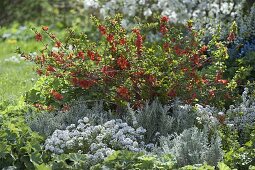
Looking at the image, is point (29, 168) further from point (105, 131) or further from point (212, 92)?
A: point (212, 92)

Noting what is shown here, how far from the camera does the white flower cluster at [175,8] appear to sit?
8586 mm

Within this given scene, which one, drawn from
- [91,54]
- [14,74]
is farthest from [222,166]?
[14,74]

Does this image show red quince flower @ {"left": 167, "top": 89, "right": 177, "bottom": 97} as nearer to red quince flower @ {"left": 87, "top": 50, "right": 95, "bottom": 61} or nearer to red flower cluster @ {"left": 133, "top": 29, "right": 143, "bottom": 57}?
red flower cluster @ {"left": 133, "top": 29, "right": 143, "bottom": 57}

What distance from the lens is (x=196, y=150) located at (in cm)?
395

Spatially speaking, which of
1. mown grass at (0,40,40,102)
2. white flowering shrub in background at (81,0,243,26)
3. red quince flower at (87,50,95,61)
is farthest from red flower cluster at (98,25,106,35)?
white flowering shrub in background at (81,0,243,26)

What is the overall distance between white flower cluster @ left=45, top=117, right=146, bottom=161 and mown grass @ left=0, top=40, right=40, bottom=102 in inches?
67.5

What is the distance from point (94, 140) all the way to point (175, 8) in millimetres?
4906

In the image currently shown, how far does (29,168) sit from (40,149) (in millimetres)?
146

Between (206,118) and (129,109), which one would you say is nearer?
(206,118)

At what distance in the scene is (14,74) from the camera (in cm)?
770

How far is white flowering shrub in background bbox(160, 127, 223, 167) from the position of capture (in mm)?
3918

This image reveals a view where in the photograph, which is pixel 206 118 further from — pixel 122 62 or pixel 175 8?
pixel 175 8

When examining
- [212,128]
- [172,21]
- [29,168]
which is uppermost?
[172,21]

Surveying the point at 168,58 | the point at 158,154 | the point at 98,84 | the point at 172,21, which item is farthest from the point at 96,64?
the point at 172,21
